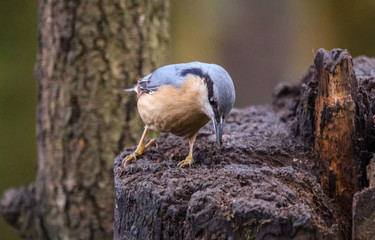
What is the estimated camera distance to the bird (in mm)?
2666

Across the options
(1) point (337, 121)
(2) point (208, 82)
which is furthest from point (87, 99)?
(1) point (337, 121)

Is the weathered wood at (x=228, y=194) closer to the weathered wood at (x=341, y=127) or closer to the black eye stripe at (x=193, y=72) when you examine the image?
the weathered wood at (x=341, y=127)

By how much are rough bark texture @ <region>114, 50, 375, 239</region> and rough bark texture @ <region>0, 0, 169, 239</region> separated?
87 centimetres

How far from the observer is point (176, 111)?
9.42 feet

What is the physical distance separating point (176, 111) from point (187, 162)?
1.07 feet

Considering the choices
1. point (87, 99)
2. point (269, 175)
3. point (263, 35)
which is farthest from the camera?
point (263, 35)

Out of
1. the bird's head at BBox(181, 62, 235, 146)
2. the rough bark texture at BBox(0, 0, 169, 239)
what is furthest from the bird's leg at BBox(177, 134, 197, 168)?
the rough bark texture at BBox(0, 0, 169, 239)

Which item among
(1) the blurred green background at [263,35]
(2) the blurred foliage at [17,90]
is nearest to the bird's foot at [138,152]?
(2) the blurred foliage at [17,90]

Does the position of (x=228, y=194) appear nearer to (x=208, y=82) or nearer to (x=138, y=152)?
(x=208, y=82)

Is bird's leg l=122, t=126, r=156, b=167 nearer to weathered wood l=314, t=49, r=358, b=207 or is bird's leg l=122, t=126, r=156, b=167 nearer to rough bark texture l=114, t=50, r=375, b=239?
rough bark texture l=114, t=50, r=375, b=239

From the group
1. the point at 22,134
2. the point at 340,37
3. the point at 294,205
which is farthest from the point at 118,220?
the point at 340,37

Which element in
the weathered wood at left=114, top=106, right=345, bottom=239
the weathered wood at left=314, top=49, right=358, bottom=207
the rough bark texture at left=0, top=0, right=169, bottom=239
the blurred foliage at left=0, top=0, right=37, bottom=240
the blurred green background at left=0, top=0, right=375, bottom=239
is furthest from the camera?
the blurred green background at left=0, top=0, right=375, bottom=239

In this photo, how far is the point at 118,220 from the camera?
241cm

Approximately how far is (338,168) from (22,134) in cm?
462
